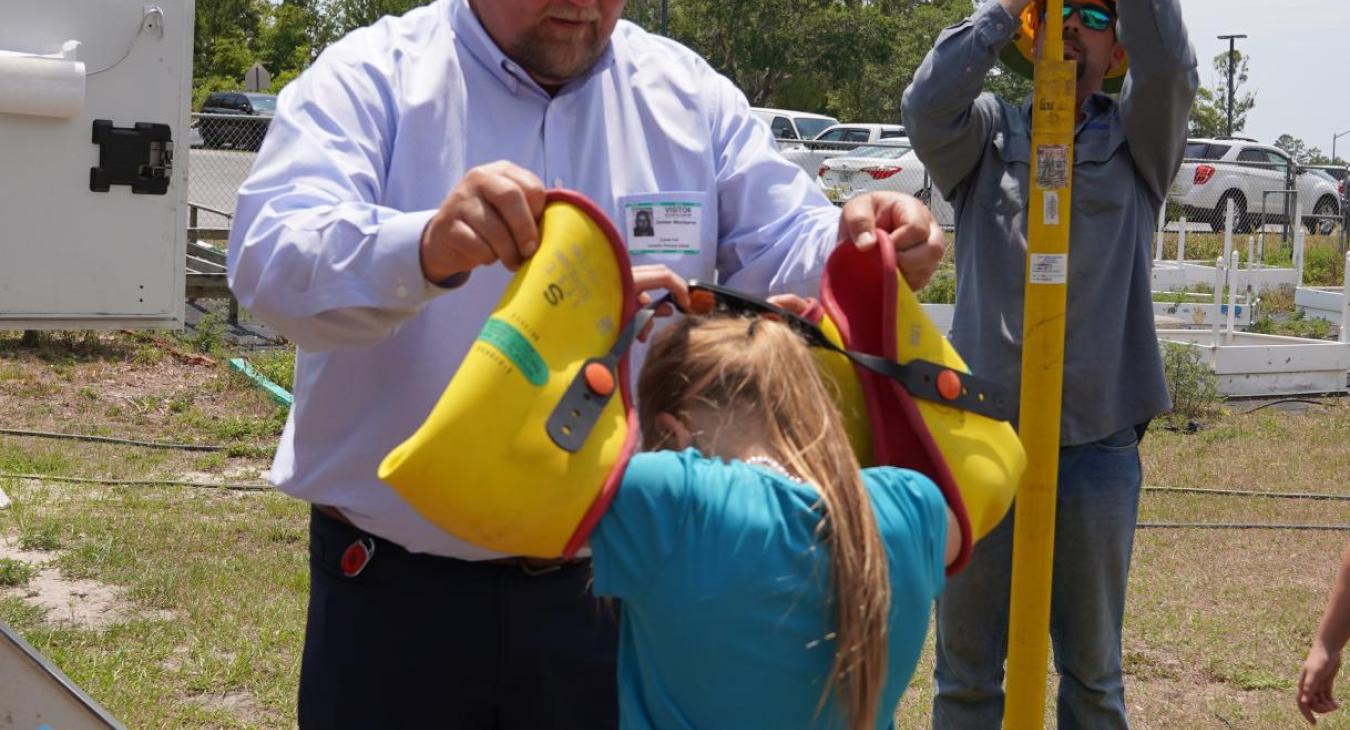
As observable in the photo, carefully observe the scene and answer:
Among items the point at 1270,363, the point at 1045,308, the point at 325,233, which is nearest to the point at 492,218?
the point at 325,233

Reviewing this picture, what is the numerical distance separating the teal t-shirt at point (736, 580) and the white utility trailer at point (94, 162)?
1857 mm

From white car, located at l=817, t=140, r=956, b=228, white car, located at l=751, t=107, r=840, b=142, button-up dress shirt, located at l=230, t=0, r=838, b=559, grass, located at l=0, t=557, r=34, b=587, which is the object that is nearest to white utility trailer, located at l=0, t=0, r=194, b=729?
button-up dress shirt, located at l=230, t=0, r=838, b=559

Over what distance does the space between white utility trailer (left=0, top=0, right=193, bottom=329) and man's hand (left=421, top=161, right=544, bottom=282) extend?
1.59 metres

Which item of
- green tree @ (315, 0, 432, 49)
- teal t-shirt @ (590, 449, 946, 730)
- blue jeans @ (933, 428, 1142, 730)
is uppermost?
green tree @ (315, 0, 432, 49)

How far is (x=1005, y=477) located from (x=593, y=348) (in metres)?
0.57

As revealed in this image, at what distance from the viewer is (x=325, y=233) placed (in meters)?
1.79

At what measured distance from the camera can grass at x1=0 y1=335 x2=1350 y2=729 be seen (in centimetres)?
478

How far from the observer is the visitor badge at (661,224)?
222 centimetres

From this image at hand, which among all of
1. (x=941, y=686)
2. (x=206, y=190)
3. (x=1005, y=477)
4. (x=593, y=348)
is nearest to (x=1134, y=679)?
(x=941, y=686)

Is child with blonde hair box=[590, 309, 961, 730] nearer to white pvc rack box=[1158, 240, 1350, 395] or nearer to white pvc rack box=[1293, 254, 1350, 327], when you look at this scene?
white pvc rack box=[1158, 240, 1350, 395]

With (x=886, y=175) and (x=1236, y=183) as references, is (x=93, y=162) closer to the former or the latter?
(x=886, y=175)

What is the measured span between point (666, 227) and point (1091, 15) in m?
1.90

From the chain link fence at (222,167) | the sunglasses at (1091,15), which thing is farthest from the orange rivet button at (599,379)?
the chain link fence at (222,167)

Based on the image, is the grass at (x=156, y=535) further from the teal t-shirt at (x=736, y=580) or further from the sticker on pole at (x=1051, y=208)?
the teal t-shirt at (x=736, y=580)
